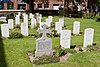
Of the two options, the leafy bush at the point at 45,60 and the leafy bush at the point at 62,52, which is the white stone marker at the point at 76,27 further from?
the leafy bush at the point at 45,60

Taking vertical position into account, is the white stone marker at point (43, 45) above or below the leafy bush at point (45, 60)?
above

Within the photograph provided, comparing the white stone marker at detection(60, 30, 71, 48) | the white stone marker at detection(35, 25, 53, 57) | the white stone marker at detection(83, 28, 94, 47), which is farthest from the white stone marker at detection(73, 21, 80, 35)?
the white stone marker at detection(35, 25, 53, 57)

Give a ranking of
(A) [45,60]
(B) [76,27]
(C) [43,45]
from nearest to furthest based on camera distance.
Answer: (A) [45,60] < (C) [43,45] < (B) [76,27]

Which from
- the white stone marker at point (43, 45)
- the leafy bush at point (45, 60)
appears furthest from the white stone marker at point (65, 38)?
the leafy bush at point (45, 60)

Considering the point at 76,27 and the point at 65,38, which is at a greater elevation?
the point at 65,38

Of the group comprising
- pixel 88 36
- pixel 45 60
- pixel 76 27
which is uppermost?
pixel 88 36

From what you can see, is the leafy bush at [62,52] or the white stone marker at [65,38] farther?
the white stone marker at [65,38]

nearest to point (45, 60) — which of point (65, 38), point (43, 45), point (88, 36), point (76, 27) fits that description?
point (43, 45)

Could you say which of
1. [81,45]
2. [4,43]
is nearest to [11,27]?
[4,43]

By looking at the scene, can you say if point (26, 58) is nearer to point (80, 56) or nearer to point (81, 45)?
point (80, 56)

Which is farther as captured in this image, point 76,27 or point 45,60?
point 76,27

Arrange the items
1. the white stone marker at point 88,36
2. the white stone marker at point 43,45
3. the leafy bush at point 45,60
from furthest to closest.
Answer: the white stone marker at point 88,36 < the white stone marker at point 43,45 < the leafy bush at point 45,60

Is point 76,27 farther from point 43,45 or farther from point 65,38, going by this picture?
point 43,45

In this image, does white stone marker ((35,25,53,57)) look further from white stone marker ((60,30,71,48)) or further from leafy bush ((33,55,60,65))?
white stone marker ((60,30,71,48))
